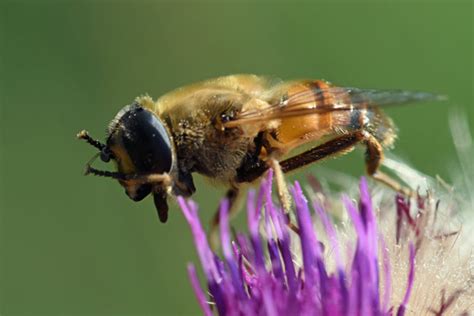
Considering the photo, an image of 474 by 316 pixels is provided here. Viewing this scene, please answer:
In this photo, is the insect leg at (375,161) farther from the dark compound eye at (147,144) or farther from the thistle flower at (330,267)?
the dark compound eye at (147,144)

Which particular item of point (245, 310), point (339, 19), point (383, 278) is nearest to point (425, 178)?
point (383, 278)

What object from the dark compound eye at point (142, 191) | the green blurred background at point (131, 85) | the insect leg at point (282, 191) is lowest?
the green blurred background at point (131, 85)

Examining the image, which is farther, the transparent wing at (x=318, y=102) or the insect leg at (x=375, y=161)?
the insect leg at (x=375, y=161)

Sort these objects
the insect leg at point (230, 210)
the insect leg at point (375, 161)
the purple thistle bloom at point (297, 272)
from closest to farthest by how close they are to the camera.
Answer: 1. the purple thistle bloom at point (297, 272)
2. the insect leg at point (375, 161)
3. the insect leg at point (230, 210)

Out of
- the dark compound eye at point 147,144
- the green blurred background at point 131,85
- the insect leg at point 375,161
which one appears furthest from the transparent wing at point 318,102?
the green blurred background at point 131,85

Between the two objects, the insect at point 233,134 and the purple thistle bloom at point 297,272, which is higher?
the insect at point 233,134

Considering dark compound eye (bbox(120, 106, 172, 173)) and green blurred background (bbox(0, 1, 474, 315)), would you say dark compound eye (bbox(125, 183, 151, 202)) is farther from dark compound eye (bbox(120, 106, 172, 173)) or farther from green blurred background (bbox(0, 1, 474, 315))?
green blurred background (bbox(0, 1, 474, 315))

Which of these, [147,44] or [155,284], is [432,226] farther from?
[147,44]

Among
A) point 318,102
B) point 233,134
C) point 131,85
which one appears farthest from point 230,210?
point 131,85
